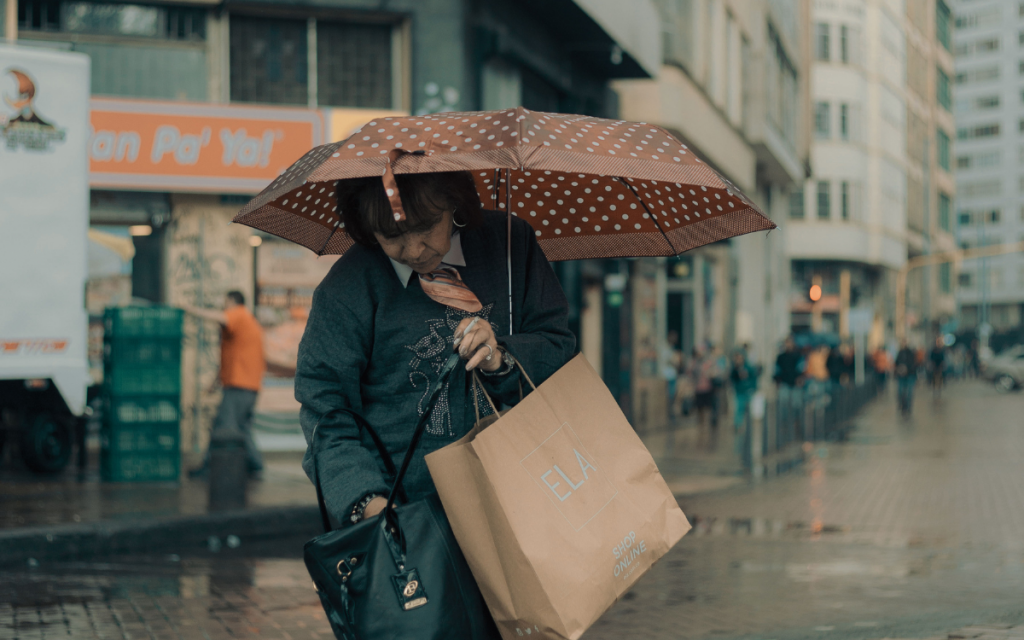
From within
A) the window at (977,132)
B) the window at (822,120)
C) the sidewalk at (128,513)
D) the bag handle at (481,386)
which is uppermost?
the window at (977,132)

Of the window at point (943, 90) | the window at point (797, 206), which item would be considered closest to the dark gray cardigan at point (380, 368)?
the window at point (797, 206)

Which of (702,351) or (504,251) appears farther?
(702,351)

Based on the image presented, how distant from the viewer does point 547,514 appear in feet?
7.58

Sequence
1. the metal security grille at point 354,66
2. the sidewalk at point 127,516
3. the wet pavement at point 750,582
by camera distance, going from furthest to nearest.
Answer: the metal security grille at point 354,66 < the sidewalk at point 127,516 < the wet pavement at point 750,582

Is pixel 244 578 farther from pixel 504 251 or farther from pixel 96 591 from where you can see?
pixel 504 251

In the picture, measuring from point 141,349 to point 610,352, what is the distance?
37.4 ft

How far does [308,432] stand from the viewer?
8.57 feet

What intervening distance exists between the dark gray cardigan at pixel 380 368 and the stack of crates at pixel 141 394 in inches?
342

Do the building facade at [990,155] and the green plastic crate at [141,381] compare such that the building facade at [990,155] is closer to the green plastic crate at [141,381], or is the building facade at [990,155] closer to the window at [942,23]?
the window at [942,23]

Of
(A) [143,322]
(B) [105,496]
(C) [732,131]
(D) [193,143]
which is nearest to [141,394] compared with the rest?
(A) [143,322]

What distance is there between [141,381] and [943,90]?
2941 inches

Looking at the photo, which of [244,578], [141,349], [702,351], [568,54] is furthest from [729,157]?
[244,578]

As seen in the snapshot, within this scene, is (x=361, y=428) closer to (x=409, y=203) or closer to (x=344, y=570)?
(x=344, y=570)

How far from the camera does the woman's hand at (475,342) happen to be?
7.82ft
